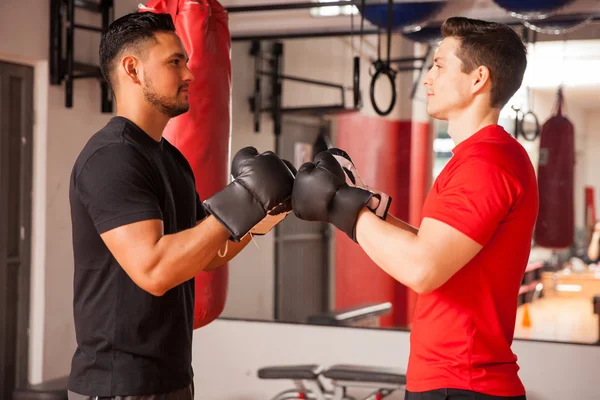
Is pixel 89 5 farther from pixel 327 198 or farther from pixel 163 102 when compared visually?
pixel 327 198

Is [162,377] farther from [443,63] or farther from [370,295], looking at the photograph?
[370,295]

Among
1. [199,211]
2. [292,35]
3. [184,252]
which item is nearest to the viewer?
[184,252]

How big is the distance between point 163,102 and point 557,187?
314cm

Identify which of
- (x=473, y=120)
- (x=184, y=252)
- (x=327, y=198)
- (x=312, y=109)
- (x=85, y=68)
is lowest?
(x=184, y=252)

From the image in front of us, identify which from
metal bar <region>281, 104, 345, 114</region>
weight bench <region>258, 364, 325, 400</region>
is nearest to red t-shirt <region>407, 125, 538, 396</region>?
weight bench <region>258, 364, 325, 400</region>

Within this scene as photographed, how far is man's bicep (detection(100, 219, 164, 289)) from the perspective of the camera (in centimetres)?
168

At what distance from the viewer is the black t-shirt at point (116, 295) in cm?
172

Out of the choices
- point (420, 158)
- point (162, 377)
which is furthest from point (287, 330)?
point (162, 377)

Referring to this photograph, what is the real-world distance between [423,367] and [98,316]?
74cm

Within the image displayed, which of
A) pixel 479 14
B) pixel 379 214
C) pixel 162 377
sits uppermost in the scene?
pixel 479 14

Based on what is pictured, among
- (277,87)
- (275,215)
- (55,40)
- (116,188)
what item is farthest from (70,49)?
(116,188)

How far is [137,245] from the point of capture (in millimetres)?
1678

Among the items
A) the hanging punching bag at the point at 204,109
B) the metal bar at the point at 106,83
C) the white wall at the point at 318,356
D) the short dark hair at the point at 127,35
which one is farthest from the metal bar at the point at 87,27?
the short dark hair at the point at 127,35

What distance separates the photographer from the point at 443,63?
1815 mm
